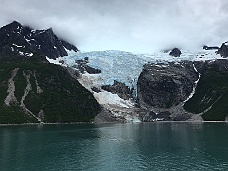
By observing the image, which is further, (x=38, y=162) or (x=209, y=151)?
(x=209, y=151)

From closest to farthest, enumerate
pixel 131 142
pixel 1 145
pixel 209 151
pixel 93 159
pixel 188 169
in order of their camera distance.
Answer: pixel 188 169 → pixel 93 159 → pixel 209 151 → pixel 1 145 → pixel 131 142

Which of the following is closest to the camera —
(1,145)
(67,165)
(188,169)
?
(188,169)

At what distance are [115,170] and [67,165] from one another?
12.3 m

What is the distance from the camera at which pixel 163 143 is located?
107000mm

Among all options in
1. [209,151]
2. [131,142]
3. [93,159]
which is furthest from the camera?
[131,142]

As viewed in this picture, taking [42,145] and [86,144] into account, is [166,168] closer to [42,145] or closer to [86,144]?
[86,144]

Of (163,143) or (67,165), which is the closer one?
(67,165)

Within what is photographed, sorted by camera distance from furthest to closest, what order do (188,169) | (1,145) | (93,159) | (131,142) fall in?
1. (131,142)
2. (1,145)
3. (93,159)
4. (188,169)

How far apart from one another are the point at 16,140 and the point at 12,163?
41179 millimetres

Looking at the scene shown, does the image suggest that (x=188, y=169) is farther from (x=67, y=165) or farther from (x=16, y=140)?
(x=16, y=140)

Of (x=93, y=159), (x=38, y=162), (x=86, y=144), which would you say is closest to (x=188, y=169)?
(x=93, y=159)

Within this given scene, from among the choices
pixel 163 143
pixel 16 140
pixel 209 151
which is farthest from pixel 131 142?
pixel 16 140

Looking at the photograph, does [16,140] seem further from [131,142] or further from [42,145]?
[131,142]

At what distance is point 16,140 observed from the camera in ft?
375
